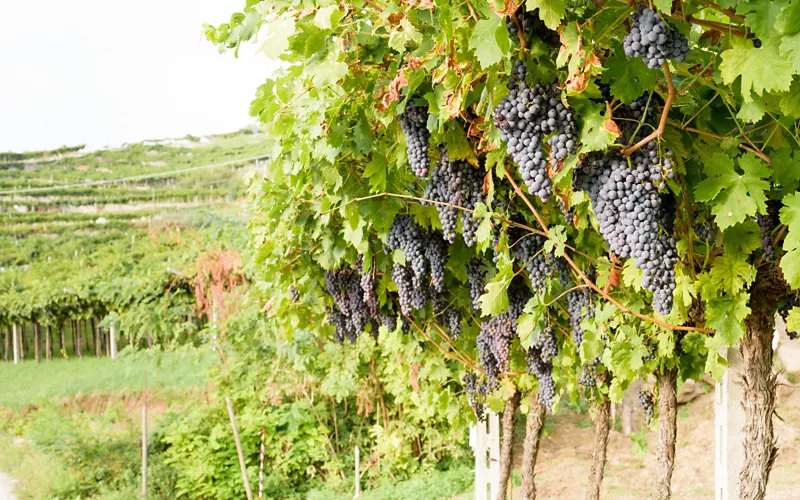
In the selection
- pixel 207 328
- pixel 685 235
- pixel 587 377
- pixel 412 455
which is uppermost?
pixel 685 235

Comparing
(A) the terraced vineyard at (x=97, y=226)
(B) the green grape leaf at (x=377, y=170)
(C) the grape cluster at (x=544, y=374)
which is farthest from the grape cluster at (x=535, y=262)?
(A) the terraced vineyard at (x=97, y=226)

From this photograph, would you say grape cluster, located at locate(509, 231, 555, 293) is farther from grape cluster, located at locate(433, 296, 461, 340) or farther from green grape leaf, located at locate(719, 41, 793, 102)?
green grape leaf, located at locate(719, 41, 793, 102)

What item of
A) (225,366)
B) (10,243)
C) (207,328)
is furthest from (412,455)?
(10,243)

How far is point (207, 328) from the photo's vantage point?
28.5 feet

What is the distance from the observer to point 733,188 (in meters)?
1.32

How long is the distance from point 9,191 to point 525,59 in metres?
12.5

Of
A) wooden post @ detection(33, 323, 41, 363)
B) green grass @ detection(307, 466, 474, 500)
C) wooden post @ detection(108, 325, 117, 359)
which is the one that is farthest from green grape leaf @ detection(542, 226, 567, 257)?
wooden post @ detection(33, 323, 41, 363)

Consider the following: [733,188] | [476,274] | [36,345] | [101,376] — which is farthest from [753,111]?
[36,345]

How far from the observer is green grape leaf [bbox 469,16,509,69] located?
3.99 ft

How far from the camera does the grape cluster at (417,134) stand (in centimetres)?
178

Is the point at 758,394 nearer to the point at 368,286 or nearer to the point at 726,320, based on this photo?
the point at 726,320

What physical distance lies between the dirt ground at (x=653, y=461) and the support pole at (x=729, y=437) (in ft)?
13.7

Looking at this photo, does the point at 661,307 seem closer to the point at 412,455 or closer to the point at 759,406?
the point at 759,406

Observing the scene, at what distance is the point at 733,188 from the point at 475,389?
2762 millimetres
